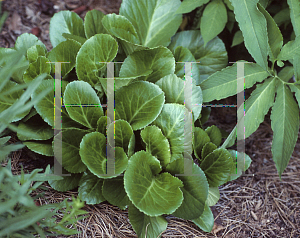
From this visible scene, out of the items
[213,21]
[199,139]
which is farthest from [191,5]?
[199,139]

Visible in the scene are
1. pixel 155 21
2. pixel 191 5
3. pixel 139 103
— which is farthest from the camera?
pixel 155 21

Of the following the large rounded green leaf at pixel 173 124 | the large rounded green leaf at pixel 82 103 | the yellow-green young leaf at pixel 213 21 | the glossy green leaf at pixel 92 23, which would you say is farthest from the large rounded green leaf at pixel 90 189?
the yellow-green young leaf at pixel 213 21

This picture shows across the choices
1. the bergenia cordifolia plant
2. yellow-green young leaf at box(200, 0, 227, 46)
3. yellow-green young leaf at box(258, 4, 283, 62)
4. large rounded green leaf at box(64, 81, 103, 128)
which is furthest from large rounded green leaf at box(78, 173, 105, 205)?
yellow-green young leaf at box(258, 4, 283, 62)

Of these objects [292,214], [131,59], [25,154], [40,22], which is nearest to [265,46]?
[131,59]

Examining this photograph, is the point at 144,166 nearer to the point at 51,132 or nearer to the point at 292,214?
the point at 51,132

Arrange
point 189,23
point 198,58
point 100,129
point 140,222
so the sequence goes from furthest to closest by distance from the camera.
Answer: point 189,23 → point 198,58 → point 100,129 → point 140,222

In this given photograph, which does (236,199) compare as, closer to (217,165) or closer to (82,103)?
(217,165)

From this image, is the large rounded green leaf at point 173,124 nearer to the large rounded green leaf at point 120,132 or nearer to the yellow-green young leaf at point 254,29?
the large rounded green leaf at point 120,132
